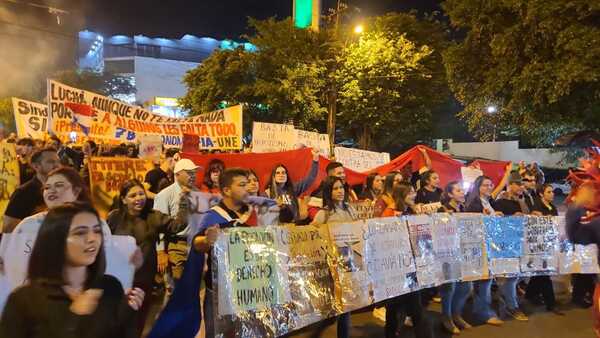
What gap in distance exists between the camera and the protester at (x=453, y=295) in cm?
595

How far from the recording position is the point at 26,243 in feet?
11.3

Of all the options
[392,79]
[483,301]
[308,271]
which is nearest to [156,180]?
[308,271]

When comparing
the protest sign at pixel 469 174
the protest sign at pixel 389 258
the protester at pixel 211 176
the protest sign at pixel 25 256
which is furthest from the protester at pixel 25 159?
the protest sign at pixel 469 174

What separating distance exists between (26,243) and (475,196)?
5223 mm

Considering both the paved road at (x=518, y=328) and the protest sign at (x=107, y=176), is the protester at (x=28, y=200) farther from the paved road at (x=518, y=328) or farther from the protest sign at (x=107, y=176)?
the paved road at (x=518, y=328)

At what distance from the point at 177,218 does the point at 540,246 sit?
4.55 metres

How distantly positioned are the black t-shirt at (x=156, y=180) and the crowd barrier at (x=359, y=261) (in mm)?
3201

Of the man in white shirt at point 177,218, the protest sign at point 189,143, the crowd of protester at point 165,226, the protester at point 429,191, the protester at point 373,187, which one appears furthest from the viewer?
the protest sign at point 189,143

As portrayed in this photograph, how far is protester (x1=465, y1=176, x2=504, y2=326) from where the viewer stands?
6398mm

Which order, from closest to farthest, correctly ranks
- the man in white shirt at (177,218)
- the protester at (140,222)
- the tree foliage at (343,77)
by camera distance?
the protester at (140,222), the man in white shirt at (177,218), the tree foliage at (343,77)

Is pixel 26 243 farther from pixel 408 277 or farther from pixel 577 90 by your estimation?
pixel 577 90

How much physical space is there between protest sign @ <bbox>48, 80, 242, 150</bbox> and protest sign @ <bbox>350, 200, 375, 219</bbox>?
5.09m

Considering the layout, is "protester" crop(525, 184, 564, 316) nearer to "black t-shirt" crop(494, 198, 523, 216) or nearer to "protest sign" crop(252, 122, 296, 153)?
"black t-shirt" crop(494, 198, 523, 216)

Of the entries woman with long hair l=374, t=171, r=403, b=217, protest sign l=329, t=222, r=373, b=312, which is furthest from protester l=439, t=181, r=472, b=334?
protest sign l=329, t=222, r=373, b=312
